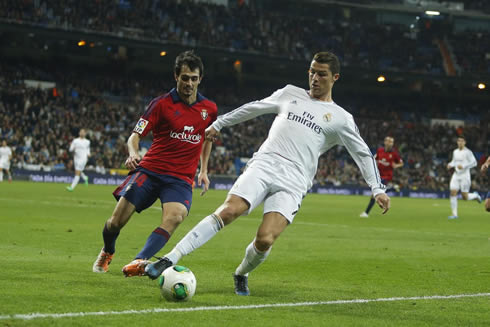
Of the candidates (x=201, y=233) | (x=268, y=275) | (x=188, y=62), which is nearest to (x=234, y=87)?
(x=268, y=275)

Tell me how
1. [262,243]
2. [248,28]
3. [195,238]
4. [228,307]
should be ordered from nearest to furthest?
[228,307]
[195,238]
[262,243]
[248,28]

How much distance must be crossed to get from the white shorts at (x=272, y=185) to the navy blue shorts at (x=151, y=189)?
1.00 meters

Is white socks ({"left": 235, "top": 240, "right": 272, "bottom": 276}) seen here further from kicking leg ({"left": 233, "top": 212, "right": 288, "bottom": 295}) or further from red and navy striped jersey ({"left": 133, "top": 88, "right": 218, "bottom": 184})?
red and navy striped jersey ({"left": 133, "top": 88, "right": 218, "bottom": 184})

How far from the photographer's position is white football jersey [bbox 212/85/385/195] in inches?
278

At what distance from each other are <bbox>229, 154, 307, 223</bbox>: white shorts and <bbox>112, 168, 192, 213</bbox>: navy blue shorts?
39.4 inches

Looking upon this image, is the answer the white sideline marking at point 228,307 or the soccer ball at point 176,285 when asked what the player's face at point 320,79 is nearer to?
the white sideline marking at point 228,307

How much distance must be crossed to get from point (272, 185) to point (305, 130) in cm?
63

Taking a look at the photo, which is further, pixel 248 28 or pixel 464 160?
pixel 248 28

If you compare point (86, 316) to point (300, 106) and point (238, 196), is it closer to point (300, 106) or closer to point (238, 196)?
point (238, 196)

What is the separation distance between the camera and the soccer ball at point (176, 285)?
6215 mm

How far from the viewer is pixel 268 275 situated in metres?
8.65

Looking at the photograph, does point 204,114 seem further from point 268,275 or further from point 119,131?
point 119,131

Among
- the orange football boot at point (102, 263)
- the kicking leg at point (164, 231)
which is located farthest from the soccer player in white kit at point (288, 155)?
the orange football boot at point (102, 263)

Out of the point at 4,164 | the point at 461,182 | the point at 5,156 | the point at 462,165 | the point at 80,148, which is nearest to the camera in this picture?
the point at 462,165
